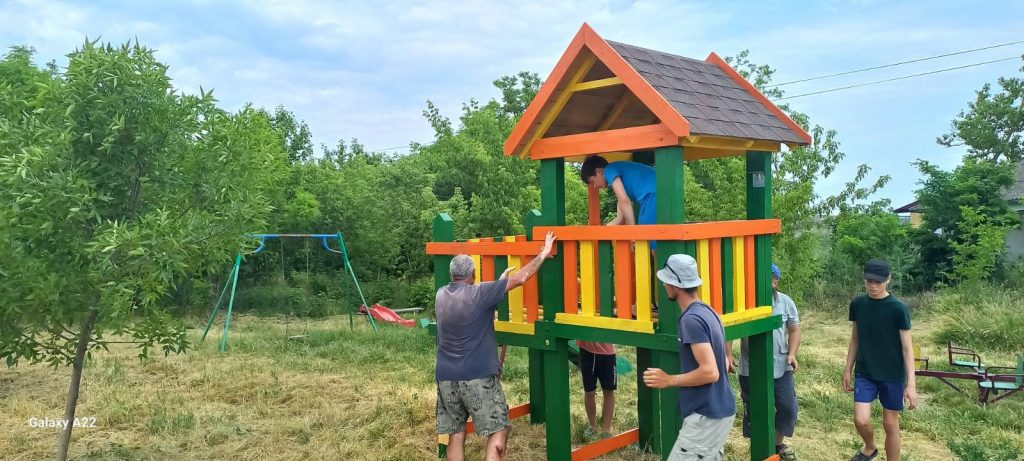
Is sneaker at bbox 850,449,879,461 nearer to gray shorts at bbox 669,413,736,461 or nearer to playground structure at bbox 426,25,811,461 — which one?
playground structure at bbox 426,25,811,461

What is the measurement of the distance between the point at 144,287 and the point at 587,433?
144 inches

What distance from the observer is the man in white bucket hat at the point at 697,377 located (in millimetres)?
3178

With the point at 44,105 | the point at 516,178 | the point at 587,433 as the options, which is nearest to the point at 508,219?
the point at 516,178

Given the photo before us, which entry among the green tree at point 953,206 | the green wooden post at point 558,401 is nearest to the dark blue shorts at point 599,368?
the green wooden post at point 558,401

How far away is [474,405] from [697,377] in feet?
5.41

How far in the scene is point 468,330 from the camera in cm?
433

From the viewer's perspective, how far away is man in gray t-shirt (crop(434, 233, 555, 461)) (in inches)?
170

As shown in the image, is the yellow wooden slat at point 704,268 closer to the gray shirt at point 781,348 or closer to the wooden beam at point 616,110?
the gray shirt at point 781,348

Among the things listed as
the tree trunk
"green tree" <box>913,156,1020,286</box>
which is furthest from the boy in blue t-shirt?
"green tree" <box>913,156,1020,286</box>

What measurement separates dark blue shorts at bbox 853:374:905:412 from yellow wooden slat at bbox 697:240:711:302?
1.37 meters

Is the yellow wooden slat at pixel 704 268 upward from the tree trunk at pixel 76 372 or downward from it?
upward

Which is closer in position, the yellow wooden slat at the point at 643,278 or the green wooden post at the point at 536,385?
the yellow wooden slat at the point at 643,278

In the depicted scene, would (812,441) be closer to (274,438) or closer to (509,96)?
(274,438)

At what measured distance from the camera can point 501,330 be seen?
206 inches
